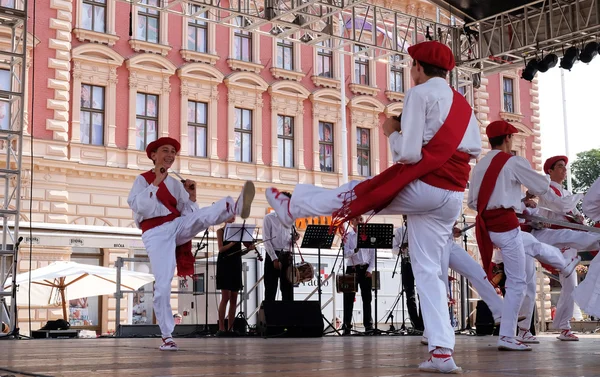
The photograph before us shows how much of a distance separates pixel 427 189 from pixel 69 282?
1561cm

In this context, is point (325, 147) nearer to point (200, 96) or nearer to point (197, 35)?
point (200, 96)

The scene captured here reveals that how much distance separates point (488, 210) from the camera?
21.7 ft

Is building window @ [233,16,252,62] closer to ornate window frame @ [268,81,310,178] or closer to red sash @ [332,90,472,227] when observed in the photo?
ornate window frame @ [268,81,310,178]

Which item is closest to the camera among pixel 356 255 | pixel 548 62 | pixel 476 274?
pixel 476 274

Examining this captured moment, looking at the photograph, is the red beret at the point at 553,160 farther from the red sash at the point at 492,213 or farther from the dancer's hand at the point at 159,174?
the dancer's hand at the point at 159,174

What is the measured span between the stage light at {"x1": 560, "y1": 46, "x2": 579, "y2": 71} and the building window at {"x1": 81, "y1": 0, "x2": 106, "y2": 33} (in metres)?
15.8

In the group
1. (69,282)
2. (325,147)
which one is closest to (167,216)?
(69,282)

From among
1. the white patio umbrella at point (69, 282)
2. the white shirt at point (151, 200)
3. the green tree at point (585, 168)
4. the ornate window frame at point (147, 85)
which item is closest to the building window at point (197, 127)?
the ornate window frame at point (147, 85)

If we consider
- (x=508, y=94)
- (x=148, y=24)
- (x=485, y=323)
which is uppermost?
(x=148, y=24)

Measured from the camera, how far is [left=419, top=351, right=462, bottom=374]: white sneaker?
167 inches

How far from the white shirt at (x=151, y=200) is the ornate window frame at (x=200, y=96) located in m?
19.4

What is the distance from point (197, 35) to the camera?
2727cm

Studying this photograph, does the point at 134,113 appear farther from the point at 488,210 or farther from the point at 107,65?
the point at 488,210

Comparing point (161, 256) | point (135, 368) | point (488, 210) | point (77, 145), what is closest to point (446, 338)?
point (135, 368)
